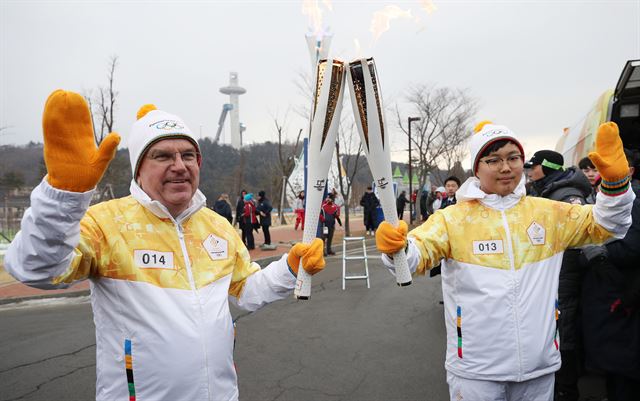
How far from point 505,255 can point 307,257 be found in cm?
92

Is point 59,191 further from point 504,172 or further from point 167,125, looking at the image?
point 504,172

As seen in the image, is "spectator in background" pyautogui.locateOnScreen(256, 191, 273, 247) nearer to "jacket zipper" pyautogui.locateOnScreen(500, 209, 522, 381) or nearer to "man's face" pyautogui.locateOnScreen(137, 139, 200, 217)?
"jacket zipper" pyautogui.locateOnScreen(500, 209, 522, 381)

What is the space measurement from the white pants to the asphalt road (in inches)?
49.3

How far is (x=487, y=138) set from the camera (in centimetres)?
201

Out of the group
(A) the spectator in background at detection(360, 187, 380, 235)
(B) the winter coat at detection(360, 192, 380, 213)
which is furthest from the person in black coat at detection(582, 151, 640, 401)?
(B) the winter coat at detection(360, 192, 380, 213)

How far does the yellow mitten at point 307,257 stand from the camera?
1.82 meters

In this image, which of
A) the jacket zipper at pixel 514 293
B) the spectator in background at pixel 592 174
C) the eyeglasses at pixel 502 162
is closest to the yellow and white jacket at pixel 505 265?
the jacket zipper at pixel 514 293

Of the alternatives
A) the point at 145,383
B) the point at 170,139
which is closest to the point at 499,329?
the point at 145,383

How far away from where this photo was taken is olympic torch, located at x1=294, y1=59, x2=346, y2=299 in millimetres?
1994

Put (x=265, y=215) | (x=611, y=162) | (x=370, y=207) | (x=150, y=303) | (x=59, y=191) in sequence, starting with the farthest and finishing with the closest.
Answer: (x=370, y=207)
(x=265, y=215)
(x=611, y=162)
(x=150, y=303)
(x=59, y=191)

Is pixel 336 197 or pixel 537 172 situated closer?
pixel 537 172

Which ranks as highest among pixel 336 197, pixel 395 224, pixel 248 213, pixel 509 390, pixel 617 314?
pixel 395 224

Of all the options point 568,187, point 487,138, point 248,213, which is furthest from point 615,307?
point 248,213

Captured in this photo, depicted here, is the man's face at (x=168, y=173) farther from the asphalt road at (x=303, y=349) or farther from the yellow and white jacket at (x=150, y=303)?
the asphalt road at (x=303, y=349)
